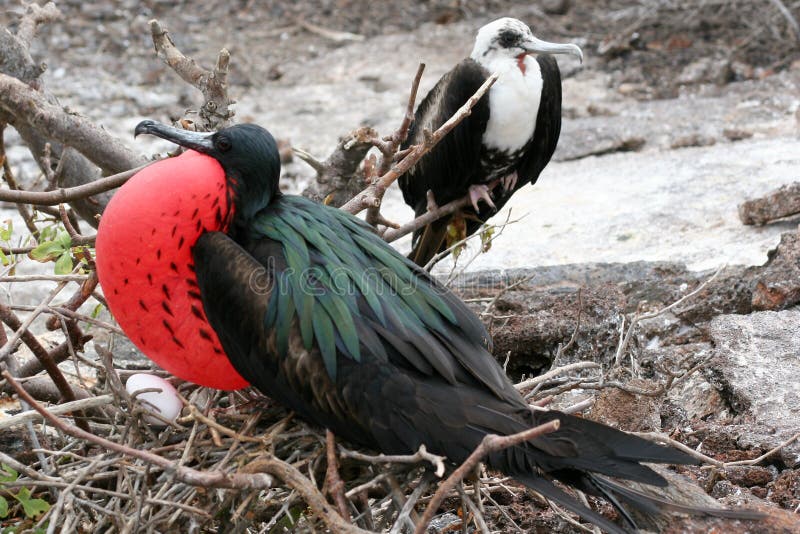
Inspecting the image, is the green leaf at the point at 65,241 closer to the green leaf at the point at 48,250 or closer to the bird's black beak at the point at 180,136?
the green leaf at the point at 48,250

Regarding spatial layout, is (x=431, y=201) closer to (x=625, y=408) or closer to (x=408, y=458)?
(x=625, y=408)

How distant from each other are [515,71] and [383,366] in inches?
72.6

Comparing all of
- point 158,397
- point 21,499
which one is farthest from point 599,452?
point 21,499

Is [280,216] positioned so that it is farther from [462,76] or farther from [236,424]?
[462,76]

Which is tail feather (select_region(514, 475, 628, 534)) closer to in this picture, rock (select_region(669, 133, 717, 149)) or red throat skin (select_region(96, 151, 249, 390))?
red throat skin (select_region(96, 151, 249, 390))

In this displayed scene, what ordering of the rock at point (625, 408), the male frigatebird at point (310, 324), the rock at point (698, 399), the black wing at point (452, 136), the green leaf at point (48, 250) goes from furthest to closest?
1. the black wing at point (452, 136)
2. the rock at point (698, 399)
3. the rock at point (625, 408)
4. the green leaf at point (48, 250)
5. the male frigatebird at point (310, 324)

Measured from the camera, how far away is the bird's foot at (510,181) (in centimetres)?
407

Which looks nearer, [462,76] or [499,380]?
[499,380]

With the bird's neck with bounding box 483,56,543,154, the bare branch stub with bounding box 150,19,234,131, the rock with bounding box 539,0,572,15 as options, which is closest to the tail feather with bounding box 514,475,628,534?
the bare branch stub with bounding box 150,19,234,131

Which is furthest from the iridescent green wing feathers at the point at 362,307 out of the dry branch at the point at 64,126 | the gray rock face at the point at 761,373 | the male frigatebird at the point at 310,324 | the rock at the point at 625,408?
the dry branch at the point at 64,126

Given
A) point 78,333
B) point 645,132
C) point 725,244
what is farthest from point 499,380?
point 645,132

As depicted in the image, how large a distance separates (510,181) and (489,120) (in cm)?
32

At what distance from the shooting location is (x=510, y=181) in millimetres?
4086

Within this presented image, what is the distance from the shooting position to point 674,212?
451 centimetres
